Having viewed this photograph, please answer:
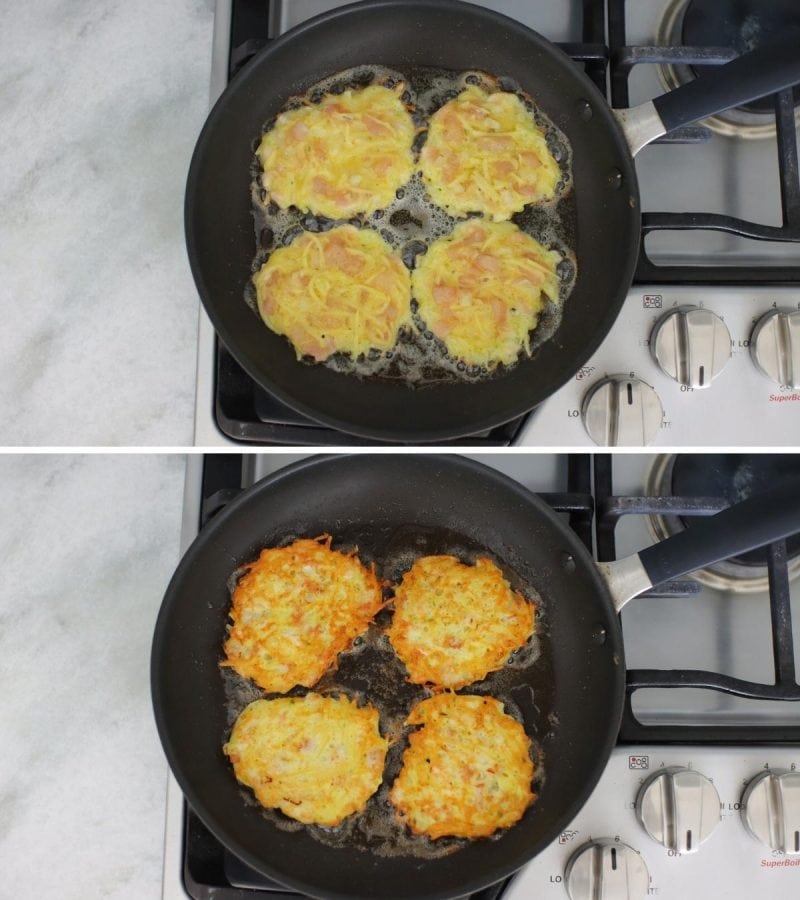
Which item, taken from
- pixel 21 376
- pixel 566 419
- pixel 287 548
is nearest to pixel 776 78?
pixel 566 419

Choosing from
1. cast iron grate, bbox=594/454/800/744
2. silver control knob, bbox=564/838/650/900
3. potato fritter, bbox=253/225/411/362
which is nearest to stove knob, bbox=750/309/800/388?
cast iron grate, bbox=594/454/800/744

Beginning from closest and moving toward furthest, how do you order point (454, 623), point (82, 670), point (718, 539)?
point (718, 539) → point (454, 623) → point (82, 670)

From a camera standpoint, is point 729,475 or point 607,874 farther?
point 729,475

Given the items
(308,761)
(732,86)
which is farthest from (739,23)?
(308,761)

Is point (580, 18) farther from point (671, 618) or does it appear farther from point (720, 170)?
Answer: point (671, 618)

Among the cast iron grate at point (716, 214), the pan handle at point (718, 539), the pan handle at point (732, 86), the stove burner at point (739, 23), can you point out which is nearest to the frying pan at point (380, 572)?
the pan handle at point (718, 539)

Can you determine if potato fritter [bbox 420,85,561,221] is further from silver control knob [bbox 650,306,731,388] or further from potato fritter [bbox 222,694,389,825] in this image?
potato fritter [bbox 222,694,389,825]

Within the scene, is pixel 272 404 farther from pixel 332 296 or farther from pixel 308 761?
pixel 308 761
